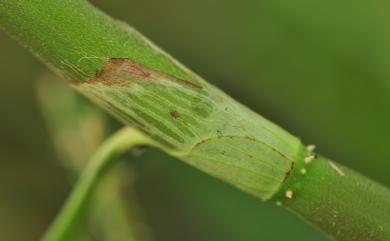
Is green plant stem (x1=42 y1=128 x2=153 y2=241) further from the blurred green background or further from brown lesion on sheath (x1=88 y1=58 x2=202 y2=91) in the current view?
the blurred green background

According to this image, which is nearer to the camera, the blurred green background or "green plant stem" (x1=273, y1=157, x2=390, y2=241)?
"green plant stem" (x1=273, y1=157, x2=390, y2=241)

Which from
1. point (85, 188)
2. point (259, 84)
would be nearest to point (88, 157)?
point (85, 188)

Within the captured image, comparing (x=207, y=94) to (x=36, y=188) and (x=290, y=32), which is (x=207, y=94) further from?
(x=36, y=188)

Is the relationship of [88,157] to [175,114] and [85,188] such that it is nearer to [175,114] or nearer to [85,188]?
[85,188]

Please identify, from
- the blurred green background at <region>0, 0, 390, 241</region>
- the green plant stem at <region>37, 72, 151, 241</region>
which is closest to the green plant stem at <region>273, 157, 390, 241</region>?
the green plant stem at <region>37, 72, 151, 241</region>

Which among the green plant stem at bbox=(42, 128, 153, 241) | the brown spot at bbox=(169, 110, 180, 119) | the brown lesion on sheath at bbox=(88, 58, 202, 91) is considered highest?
the brown lesion on sheath at bbox=(88, 58, 202, 91)

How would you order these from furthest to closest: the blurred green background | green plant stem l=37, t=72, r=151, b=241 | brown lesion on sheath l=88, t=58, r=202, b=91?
the blurred green background
green plant stem l=37, t=72, r=151, b=241
brown lesion on sheath l=88, t=58, r=202, b=91

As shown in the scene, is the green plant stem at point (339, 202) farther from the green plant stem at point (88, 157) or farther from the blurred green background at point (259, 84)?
the blurred green background at point (259, 84)
